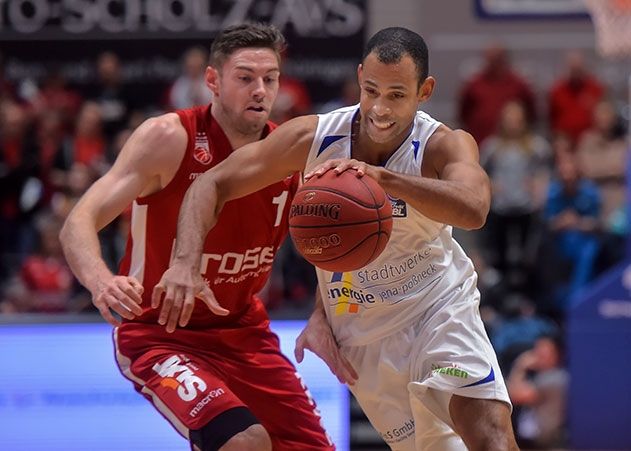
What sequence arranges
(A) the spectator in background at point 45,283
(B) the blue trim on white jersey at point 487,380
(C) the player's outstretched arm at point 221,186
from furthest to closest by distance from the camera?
(A) the spectator in background at point 45,283 < (B) the blue trim on white jersey at point 487,380 < (C) the player's outstretched arm at point 221,186

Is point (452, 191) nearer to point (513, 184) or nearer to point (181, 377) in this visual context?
point (181, 377)

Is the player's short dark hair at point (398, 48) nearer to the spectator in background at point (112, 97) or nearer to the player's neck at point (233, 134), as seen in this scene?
the player's neck at point (233, 134)

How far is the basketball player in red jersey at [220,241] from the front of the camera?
5.20 meters

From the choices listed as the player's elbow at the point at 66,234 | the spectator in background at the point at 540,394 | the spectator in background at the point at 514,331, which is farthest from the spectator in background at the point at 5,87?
the player's elbow at the point at 66,234

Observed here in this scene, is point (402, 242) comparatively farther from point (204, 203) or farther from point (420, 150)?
point (204, 203)

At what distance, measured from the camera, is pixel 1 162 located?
38.1 feet

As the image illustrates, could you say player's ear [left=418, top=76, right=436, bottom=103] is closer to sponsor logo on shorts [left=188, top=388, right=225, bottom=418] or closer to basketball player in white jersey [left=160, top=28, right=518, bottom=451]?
basketball player in white jersey [left=160, top=28, right=518, bottom=451]

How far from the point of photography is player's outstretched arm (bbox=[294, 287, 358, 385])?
5027 millimetres

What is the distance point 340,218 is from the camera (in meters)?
4.39

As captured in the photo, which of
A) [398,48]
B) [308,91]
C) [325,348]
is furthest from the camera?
[308,91]

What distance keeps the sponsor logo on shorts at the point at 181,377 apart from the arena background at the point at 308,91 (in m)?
2.42

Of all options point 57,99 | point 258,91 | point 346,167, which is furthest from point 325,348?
point 57,99

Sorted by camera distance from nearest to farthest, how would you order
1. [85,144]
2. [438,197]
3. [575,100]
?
[438,197] < [85,144] < [575,100]

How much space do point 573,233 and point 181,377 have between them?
→ 6922 mm
